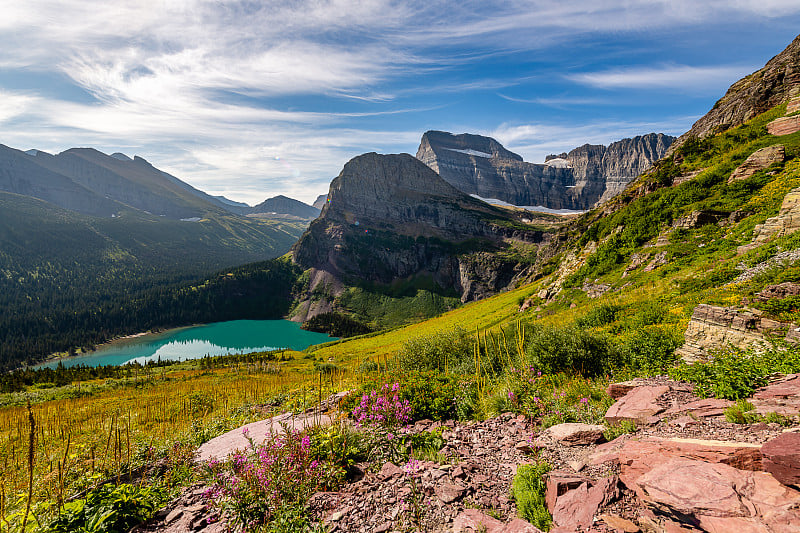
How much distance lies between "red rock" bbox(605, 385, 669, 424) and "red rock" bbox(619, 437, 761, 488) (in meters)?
1.47

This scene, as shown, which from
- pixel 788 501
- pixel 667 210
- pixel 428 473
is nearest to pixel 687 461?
pixel 788 501

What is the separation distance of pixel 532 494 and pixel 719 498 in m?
2.29

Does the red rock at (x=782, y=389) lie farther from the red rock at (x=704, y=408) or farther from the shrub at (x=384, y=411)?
the shrub at (x=384, y=411)

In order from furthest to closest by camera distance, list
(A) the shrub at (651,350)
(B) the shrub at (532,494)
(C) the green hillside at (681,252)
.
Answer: (C) the green hillside at (681,252) < (A) the shrub at (651,350) < (B) the shrub at (532,494)

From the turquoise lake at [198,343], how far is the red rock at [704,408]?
474ft

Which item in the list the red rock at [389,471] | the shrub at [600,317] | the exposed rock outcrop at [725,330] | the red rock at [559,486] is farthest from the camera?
the shrub at [600,317]

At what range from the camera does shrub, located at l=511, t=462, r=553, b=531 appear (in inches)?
185

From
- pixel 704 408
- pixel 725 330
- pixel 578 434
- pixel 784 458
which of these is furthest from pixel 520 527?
pixel 725 330

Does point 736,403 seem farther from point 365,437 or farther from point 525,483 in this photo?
point 365,437

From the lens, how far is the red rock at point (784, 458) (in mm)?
3928

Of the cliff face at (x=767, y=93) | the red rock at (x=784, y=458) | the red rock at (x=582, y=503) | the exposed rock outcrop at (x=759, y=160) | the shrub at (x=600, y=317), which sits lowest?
the shrub at (x=600, y=317)

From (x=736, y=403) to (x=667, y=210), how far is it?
31507 mm

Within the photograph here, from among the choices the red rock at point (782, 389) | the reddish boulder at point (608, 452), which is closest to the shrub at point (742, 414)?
the red rock at point (782, 389)

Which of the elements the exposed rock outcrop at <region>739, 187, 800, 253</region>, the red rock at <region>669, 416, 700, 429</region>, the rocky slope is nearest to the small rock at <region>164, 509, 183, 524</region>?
the rocky slope
